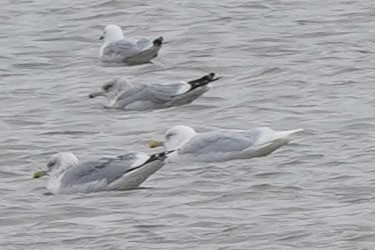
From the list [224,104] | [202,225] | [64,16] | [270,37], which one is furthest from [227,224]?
[64,16]

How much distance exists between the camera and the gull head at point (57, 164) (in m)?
13.3

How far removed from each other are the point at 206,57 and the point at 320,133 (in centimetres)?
424

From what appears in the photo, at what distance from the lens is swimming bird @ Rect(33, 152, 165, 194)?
1284cm

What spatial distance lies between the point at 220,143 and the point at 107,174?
1.13 meters

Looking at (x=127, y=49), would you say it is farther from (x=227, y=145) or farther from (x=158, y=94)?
(x=227, y=145)

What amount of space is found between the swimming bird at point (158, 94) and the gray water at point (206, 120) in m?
0.10

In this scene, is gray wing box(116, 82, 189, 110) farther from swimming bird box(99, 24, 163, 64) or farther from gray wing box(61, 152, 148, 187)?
gray wing box(61, 152, 148, 187)

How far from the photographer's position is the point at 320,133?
1480 centimetres

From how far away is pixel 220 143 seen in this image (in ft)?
→ 45.0

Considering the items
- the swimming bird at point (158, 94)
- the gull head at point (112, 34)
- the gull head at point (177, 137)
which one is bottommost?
the gull head at point (177, 137)

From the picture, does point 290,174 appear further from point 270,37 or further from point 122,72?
point 270,37

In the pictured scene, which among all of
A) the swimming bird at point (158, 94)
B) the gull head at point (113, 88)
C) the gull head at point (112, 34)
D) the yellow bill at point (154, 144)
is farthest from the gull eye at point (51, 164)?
the gull head at point (112, 34)

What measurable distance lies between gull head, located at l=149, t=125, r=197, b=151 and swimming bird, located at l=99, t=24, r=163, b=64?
13.2 feet

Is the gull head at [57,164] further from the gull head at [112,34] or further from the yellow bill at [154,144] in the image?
the gull head at [112,34]
